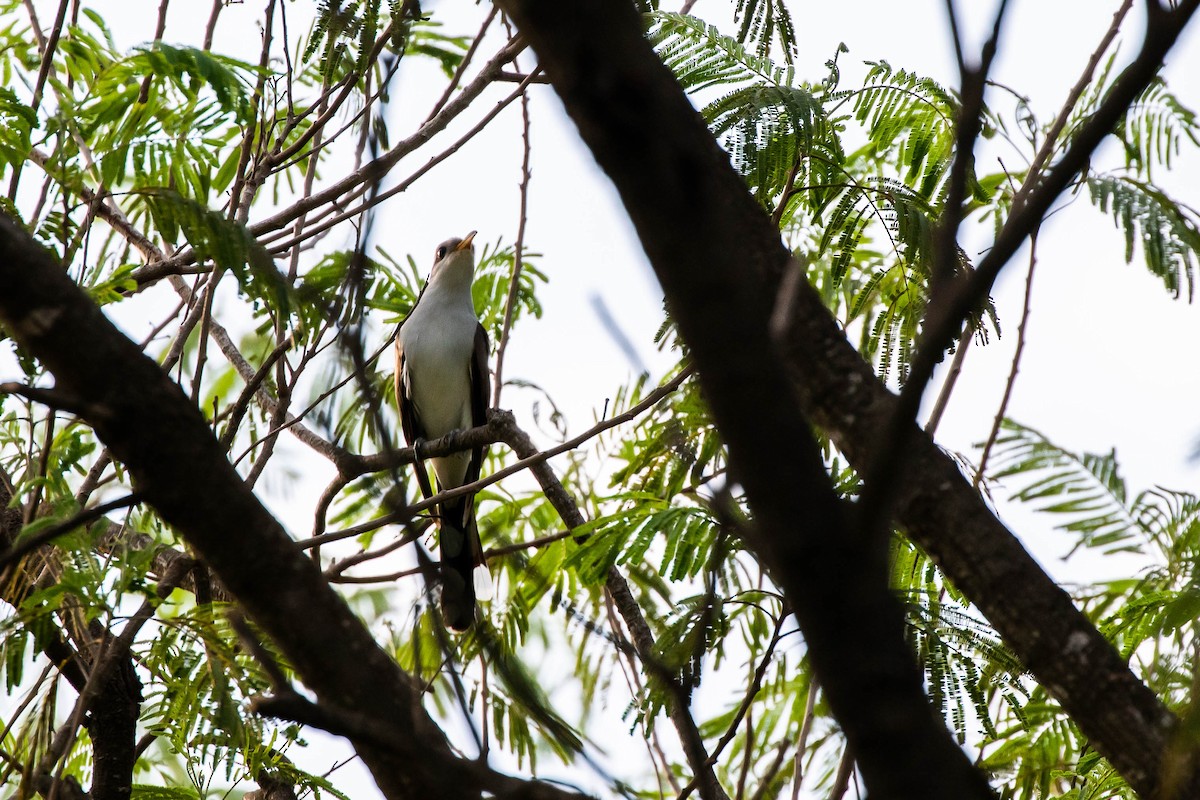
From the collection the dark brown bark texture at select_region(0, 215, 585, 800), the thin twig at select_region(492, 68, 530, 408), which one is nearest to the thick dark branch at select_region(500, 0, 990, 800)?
the dark brown bark texture at select_region(0, 215, 585, 800)

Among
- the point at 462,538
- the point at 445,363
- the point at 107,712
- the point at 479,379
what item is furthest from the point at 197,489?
the point at 479,379

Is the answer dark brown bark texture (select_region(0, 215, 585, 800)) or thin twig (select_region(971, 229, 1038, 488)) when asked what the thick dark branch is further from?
thin twig (select_region(971, 229, 1038, 488))

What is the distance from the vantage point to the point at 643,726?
3371 mm

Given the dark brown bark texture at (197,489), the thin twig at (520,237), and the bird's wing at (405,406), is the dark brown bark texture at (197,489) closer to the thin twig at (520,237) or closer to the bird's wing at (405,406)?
the thin twig at (520,237)

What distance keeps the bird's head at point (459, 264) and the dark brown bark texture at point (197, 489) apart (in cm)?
591

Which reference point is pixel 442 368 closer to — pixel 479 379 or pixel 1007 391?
pixel 479 379

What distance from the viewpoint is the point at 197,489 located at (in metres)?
1.60

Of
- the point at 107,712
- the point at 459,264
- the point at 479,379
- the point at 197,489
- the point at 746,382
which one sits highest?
the point at 459,264

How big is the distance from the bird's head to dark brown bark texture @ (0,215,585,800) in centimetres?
591

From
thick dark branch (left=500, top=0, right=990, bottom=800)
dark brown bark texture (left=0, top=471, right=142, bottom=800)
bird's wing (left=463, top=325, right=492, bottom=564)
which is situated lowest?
thick dark branch (left=500, top=0, right=990, bottom=800)

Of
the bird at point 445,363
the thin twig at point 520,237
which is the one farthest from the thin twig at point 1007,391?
the bird at point 445,363

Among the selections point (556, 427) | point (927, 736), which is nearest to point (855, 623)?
point (927, 736)

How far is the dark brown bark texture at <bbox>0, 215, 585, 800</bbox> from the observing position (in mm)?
1573

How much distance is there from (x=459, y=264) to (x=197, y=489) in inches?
236
